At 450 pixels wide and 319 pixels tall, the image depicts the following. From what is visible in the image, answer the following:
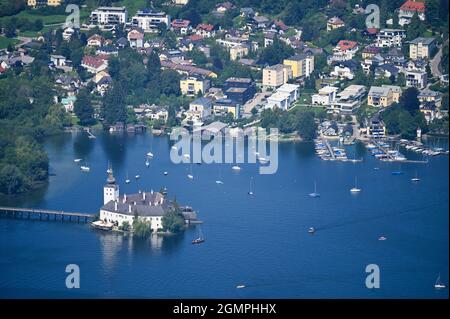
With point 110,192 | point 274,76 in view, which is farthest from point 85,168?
point 274,76

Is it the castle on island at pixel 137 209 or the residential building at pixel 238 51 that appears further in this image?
the residential building at pixel 238 51

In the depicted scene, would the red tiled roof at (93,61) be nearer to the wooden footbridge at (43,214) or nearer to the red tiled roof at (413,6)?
the red tiled roof at (413,6)

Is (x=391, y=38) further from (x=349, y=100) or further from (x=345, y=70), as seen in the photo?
(x=349, y=100)

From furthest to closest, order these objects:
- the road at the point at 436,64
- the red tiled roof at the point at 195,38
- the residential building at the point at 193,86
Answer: the red tiled roof at the point at 195,38
the residential building at the point at 193,86
the road at the point at 436,64

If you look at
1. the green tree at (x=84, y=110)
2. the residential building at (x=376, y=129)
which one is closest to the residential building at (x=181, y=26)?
the green tree at (x=84, y=110)

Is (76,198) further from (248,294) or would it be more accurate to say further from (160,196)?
(248,294)

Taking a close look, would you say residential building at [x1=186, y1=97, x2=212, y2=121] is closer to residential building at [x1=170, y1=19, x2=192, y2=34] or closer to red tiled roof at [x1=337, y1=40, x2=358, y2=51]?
red tiled roof at [x1=337, y1=40, x2=358, y2=51]
